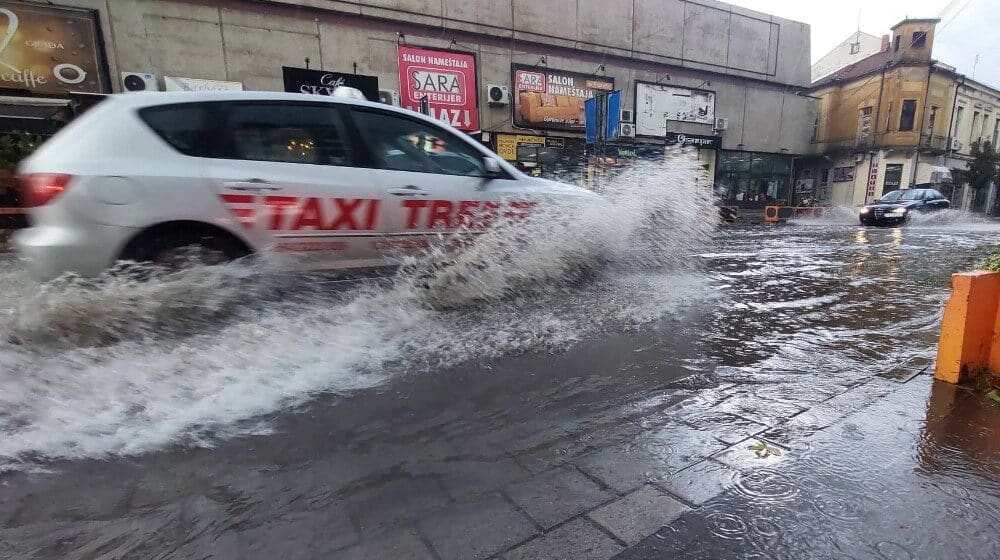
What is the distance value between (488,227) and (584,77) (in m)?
17.6

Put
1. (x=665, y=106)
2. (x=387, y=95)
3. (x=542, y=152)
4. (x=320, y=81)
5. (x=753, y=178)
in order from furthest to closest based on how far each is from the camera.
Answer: (x=753, y=178) < (x=665, y=106) < (x=542, y=152) < (x=387, y=95) < (x=320, y=81)

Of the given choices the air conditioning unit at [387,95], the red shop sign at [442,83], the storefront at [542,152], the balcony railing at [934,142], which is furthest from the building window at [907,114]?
the air conditioning unit at [387,95]

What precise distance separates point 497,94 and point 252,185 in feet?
52.3

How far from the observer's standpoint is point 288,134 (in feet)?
12.1

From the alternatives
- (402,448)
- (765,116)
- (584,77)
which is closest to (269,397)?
(402,448)

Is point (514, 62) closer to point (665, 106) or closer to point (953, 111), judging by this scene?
point (665, 106)

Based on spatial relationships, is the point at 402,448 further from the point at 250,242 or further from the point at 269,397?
the point at 250,242

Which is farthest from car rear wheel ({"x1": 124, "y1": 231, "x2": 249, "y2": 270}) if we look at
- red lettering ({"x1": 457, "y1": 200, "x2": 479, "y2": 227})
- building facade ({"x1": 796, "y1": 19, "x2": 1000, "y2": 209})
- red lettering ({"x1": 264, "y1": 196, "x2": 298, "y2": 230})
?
building facade ({"x1": 796, "y1": 19, "x2": 1000, "y2": 209})

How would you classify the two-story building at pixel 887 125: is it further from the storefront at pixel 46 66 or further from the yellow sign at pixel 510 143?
the storefront at pixel 46 66

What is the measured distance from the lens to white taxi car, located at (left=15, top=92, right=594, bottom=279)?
2.98 m

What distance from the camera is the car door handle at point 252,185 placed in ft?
10.9

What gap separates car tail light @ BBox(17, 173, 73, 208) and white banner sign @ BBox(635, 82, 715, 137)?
70.4 ft

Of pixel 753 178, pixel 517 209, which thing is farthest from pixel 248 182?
pixel 753 178

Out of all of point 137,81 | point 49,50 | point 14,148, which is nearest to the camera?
point 14,148
